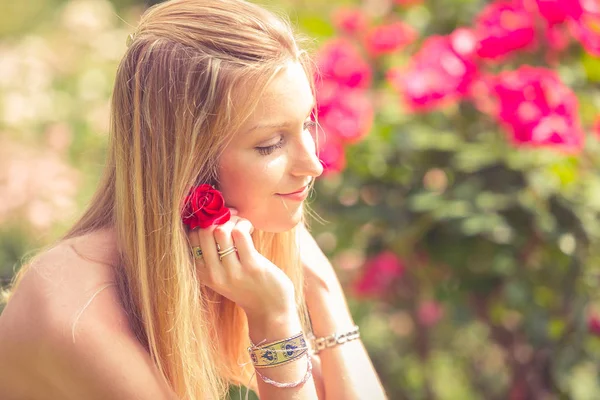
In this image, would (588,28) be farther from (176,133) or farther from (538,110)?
(176,133)

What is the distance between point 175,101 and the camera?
1650mm

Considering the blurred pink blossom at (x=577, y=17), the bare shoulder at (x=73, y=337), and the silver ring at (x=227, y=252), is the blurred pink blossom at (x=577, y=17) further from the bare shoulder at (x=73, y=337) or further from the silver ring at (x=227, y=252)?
the bare shoulder at (x=73, y=337)

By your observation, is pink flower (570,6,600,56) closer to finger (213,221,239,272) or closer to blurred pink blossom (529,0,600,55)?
blurred pink blossom (529,0,600,55)

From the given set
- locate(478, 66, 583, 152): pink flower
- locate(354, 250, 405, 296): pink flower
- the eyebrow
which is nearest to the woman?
Result: the eyebrow

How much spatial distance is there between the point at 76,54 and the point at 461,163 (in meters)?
2.91

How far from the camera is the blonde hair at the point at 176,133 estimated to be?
165 centimetres

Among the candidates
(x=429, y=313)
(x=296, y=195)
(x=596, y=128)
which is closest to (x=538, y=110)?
(x=596, y=128)

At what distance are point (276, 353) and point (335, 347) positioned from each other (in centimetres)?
42

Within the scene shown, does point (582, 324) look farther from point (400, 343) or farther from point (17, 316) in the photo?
point (17, 316)

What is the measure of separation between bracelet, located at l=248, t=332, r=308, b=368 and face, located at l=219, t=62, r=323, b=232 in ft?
0.84

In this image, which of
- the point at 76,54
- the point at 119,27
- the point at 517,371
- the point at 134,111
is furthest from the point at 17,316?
the point at 119,27

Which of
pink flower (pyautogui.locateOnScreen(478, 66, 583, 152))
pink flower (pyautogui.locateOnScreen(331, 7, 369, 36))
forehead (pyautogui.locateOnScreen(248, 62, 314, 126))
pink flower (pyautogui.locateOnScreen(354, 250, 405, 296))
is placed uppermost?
pink flower (pyautogui.locateOnScreen(331, 7, 369, 36))

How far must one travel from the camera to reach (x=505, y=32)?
3031 millimetres

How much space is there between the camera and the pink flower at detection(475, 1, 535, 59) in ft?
9.96
